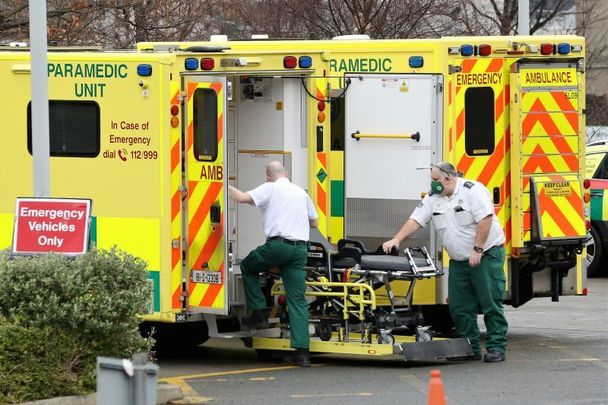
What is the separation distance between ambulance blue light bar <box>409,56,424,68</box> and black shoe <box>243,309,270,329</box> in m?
2.49

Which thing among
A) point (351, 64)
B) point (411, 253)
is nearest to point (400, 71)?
point (351, 64)

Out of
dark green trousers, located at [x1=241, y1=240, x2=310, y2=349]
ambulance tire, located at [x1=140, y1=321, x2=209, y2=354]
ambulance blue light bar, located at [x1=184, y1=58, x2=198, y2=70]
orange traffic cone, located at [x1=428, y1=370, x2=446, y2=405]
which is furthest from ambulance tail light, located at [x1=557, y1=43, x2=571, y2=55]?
orange traffic cone, located at [x1=428, y1=370, x2=446, y2=405]

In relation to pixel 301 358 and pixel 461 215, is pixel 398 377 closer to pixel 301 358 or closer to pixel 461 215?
pixel 301 358

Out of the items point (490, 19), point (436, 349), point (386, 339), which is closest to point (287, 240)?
point (386, 339)

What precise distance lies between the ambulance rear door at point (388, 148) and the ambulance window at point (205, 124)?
1.32 metres

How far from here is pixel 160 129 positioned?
36.4 feet

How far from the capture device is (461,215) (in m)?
11.2

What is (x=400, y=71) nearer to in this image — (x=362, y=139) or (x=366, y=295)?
(x=362, y=139)

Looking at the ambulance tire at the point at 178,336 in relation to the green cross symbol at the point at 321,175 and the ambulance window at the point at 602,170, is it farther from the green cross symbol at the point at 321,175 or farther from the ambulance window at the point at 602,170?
the ambulance window at the point at 602,170

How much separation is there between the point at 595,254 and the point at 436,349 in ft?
26.5

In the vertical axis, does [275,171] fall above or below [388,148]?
below

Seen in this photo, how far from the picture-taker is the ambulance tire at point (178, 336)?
40.8ft

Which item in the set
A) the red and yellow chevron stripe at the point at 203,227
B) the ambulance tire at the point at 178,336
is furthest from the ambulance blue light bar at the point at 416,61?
the ambulance tire at the point at 178,336

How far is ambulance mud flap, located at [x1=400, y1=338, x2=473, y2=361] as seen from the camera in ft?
35.4
